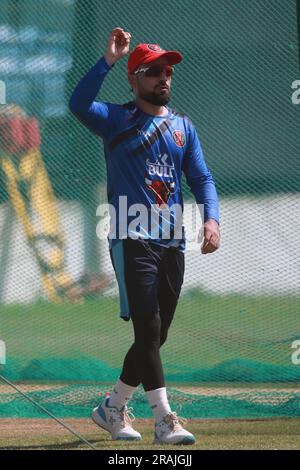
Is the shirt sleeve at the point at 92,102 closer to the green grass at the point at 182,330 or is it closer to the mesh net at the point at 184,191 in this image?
the mesh net at the point at 184,191

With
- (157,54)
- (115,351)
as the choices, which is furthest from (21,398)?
(157,54)

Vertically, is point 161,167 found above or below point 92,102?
below

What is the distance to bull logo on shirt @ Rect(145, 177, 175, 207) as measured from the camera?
577 cm

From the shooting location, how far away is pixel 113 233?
5836 mm

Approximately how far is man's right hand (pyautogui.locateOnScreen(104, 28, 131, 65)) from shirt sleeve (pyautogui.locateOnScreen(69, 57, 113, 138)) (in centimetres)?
3

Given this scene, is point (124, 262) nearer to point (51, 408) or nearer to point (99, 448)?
point (99, 448)

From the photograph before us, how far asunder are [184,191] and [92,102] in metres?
1.94

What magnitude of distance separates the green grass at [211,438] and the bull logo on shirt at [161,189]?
1189mm

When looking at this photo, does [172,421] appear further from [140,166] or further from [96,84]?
[96,84]

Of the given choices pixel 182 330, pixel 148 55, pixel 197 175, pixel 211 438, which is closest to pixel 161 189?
pixel 197 175

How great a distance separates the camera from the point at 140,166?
5766mm

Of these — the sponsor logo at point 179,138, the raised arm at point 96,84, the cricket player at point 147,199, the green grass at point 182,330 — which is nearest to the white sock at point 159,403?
the cricket player at point 147,199

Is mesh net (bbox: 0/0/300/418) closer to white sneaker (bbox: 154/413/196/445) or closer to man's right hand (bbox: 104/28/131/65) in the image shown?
white sneaker (bbox: 154/413/196/445)

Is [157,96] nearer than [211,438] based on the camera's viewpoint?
Yes
